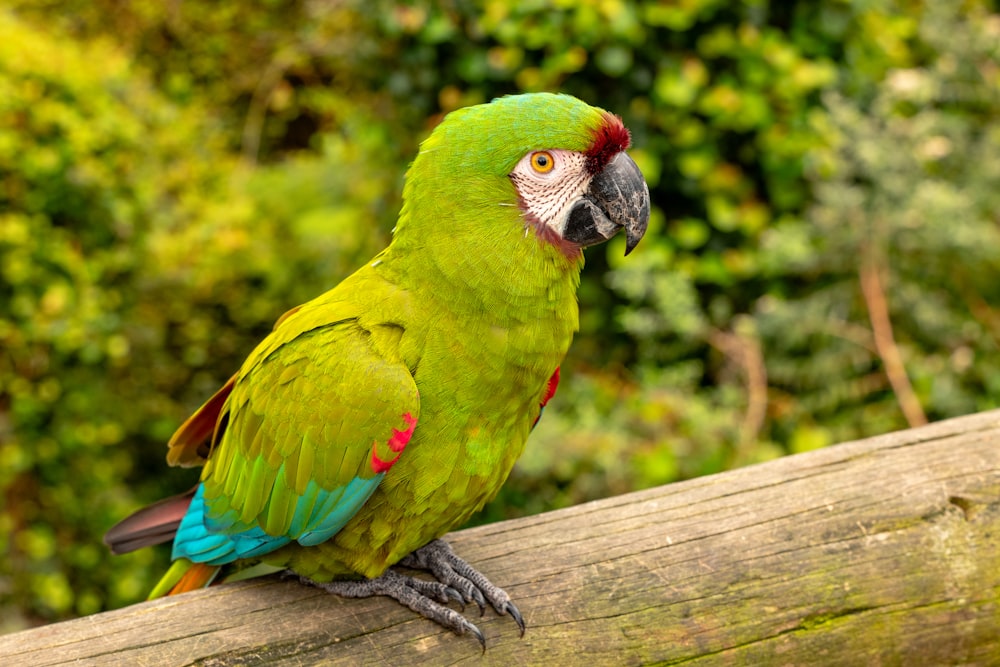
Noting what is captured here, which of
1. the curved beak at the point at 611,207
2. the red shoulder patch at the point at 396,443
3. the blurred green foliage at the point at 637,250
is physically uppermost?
the curved beak at the point at 611,207

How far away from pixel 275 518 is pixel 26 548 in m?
1.57

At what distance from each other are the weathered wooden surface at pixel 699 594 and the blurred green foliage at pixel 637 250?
0.93 metres

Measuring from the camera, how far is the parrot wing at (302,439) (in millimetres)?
1446

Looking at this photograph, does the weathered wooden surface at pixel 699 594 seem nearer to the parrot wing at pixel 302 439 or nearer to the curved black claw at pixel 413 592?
the curved black claw at pixel 413 592

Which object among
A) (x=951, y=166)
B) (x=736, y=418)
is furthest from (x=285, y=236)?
(x=951, y=166)

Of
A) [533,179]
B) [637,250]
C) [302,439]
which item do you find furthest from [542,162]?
[637,250]

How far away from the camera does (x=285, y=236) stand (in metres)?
→ 4.43

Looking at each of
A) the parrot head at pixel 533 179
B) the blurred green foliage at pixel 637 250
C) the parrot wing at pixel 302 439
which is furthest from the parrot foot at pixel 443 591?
the blurred green foliage at pixel 637 250

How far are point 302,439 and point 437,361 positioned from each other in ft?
0.85

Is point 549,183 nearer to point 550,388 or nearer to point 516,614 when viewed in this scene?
point 550,388

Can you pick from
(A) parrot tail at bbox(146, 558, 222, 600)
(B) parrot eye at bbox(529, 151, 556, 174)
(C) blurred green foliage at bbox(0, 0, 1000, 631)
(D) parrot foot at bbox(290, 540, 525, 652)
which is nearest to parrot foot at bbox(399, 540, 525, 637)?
(D) parrot foot at bbox(290, 540, 525, 652)

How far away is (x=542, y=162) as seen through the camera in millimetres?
1426

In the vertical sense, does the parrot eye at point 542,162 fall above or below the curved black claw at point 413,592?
above

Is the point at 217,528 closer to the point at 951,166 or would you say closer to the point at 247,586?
the point at 247,586
